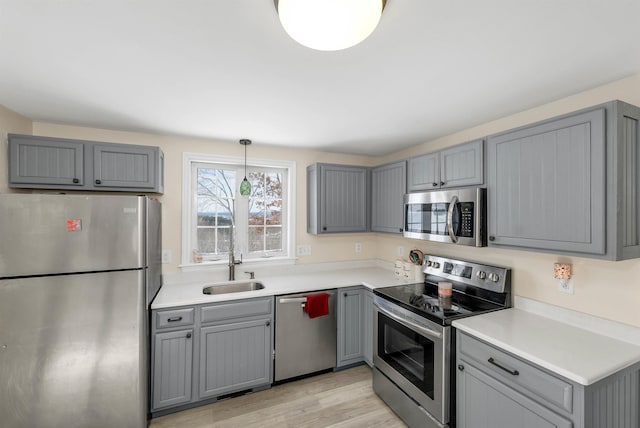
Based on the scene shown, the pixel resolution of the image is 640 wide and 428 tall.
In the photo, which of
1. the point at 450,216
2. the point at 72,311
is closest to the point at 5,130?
the point at 72,311

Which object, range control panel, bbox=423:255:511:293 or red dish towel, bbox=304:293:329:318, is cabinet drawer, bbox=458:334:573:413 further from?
red dish towel, bbox=304:293:329:318

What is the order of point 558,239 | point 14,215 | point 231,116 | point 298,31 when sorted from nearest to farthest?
point 298,31 < point 558,239 < point 14,215 < point 231,116

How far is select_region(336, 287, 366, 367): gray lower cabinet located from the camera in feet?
9.20

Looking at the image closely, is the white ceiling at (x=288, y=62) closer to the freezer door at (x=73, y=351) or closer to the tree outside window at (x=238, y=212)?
the tree outside window at (x=238, y=212)

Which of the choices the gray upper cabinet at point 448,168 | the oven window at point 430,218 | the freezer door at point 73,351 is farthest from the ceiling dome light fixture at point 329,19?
the freezer door at point 73,351

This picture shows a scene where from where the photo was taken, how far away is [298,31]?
1027 mm

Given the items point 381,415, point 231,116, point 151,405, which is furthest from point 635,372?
point 151,405

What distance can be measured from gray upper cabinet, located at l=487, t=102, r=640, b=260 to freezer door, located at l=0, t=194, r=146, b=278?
8.39ft

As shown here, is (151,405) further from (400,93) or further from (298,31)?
(400,93)

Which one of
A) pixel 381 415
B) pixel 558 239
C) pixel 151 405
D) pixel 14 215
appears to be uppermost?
pixel 14 215

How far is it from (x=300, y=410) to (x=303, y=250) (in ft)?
5.08

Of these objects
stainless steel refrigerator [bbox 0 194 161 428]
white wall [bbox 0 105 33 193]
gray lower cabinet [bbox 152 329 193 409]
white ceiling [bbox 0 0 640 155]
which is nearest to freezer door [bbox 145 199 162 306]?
stainless steel refrigerator [bbox 0 194 161 428]

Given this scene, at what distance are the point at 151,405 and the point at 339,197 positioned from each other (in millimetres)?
2477

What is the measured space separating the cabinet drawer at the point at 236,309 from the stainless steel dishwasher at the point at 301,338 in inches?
4.6
